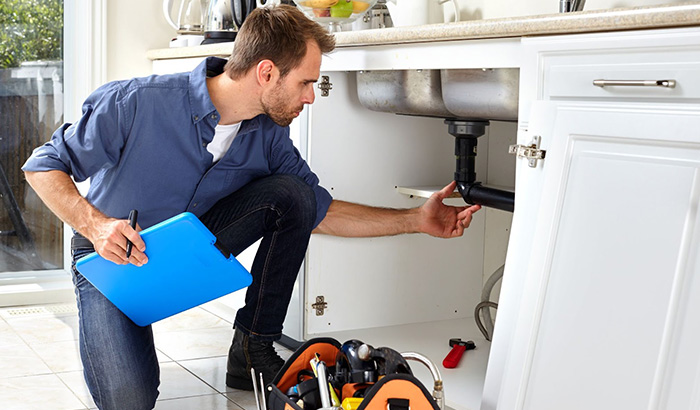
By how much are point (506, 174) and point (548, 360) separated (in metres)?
1.11

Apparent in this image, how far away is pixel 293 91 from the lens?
1.93 metres

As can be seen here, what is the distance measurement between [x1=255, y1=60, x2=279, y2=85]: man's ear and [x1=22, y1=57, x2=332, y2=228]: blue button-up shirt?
0.08 meters

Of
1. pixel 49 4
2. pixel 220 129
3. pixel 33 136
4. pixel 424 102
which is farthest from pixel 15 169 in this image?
pixel 424 102

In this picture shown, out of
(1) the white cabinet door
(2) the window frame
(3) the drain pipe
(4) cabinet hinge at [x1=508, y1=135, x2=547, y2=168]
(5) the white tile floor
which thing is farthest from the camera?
(2) the window frame

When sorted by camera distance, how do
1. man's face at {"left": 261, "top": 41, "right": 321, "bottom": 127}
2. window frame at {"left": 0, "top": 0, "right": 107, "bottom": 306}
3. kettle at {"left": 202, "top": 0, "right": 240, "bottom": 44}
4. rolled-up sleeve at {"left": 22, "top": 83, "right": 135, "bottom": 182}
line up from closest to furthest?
rolled-up sleeve at {"left": 22, "top": 83, "right": 135, "bottom": 182}
man's face at {"left": 261, "top": 41, "right": 321, "bottom": 127}
kettle at {"left": 202, "top": 0, "right": 240, "bottom": 44}
window frame at {"left": 0, "top": 0, "right": 107, "bottom": 306}

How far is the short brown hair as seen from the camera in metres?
1.89

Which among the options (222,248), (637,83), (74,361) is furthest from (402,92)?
(74,361)

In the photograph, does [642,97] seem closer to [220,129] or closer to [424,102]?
[424,102]

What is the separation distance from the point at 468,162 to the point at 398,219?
24 centimetres

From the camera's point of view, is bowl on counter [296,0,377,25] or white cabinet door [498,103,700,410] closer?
white cabinet door [498,103,700,410]

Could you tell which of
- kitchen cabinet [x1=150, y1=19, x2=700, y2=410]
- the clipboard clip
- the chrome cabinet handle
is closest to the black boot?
kitchen cabinet [x1=150, y1=19, x2=700, y2=410]

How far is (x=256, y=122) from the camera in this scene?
79.3 inches

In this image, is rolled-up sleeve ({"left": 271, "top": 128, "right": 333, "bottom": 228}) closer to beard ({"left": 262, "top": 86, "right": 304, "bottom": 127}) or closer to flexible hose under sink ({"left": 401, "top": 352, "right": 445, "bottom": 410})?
beard ({"left": 262, "top": 86, "right": 304, "bottom": 127})

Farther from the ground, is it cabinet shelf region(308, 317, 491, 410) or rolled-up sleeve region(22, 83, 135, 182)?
rolled-up sleeve region(22, 83, 135, 182)
